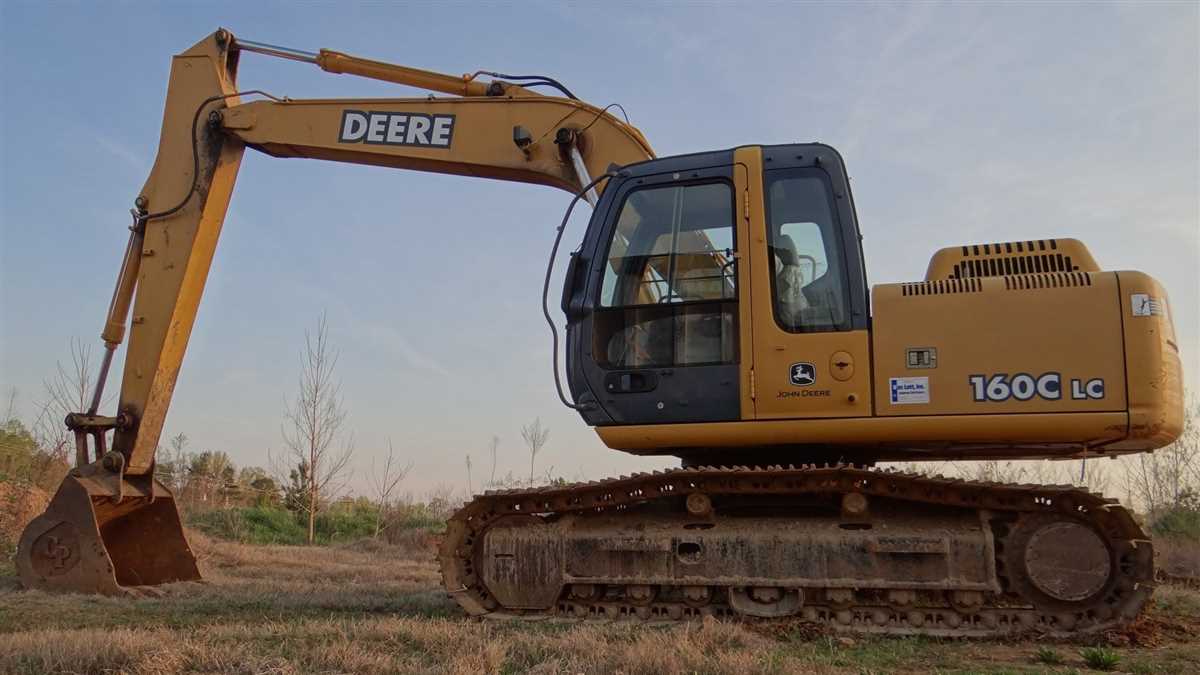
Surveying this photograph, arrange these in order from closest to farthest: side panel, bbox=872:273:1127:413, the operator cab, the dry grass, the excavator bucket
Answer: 1. side panel, bbox=872:273:1127:413
2. the operator cab
3. the excavator bucket
4. the dry grass

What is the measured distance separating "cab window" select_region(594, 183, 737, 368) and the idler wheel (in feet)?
7.04

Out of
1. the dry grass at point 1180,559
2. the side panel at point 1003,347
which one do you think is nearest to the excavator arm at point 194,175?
the side panel at point 1003,347

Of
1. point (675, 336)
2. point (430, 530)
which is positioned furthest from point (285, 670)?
point (430, 530)

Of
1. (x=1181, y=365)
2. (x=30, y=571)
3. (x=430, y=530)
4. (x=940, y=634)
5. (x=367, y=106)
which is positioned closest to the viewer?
(x=940, y=634)

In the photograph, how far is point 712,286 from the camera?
6.18 meters

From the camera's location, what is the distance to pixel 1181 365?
5.99 metres

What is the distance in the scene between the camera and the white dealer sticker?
18.7 ft

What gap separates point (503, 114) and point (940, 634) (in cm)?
526

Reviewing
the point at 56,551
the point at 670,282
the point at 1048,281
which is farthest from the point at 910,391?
the point at 56,551

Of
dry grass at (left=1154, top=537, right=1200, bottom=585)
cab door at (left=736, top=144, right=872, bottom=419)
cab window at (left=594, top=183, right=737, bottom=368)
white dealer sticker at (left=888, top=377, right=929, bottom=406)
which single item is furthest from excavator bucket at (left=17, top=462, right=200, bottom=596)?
dry grass at (left=1154, top=537, right=1200, bottom=585)

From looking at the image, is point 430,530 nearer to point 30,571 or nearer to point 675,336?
point 30,571

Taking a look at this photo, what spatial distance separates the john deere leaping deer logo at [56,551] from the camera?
7.69 meters

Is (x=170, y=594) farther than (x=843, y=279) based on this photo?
Yes

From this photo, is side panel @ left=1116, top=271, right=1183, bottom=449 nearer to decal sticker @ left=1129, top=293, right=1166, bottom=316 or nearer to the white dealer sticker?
decal sticker @ left=1129, top=293, right=1166, bottom=316
